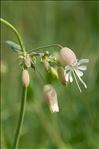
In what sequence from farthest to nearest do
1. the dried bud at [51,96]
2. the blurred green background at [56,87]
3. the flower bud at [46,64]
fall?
the blurred green background at [56,87] < the dried bud at [51,96] < the flower bud at [46,64]

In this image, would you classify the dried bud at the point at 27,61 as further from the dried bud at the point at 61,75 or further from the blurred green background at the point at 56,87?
the blurred green background at the point at 56,87

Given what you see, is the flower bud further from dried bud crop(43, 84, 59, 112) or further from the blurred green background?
the blurred green background

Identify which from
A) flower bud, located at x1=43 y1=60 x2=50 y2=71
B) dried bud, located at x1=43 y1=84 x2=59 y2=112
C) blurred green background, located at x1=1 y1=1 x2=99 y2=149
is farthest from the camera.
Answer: blurred green background, located at x1=1 y1=1 x2=99 y2=149

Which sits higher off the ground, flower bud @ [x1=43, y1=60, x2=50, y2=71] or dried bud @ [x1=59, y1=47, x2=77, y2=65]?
dried bud @ [x1=59, y1=47, x2=77, y2=65]

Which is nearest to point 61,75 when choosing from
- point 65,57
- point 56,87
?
point 65,57

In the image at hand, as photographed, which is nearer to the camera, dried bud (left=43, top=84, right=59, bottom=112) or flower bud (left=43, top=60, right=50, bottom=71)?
flower bud (left=43, top=60, right=50, bottom=71)

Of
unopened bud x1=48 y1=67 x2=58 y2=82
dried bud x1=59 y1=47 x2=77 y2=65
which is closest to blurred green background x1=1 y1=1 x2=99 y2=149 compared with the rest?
unopened bud x1=48 y1=67 x2=58 y2=82

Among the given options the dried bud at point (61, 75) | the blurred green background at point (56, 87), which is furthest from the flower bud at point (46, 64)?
the blurred green background at point (56, 87)
